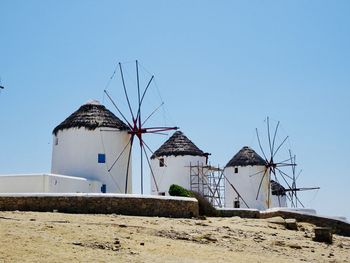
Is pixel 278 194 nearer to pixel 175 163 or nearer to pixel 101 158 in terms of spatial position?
pixel 175 163

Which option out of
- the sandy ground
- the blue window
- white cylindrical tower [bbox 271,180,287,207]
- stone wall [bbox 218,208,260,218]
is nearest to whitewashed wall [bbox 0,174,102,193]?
the blue window

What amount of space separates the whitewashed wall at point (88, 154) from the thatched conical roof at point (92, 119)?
254 mm

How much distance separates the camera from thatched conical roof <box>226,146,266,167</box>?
37906 mm

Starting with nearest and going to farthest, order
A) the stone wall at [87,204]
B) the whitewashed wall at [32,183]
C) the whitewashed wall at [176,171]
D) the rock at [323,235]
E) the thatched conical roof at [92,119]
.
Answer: the rock at [323,235], the stone wall at [87,204], the whitewashed wall at [32,183], the thatched conical roof at [92,119], the whitewashed wall at [176,171]

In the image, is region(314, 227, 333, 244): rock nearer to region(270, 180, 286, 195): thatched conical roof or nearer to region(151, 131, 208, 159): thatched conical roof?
region(151, 131, 208, 159): thatched conical roof

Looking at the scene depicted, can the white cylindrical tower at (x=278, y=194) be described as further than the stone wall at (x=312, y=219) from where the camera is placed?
Yes

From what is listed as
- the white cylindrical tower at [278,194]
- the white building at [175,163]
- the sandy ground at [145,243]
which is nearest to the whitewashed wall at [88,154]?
the white building at [175,163]

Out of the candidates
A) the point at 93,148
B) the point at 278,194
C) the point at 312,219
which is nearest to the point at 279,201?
the point at 278,194

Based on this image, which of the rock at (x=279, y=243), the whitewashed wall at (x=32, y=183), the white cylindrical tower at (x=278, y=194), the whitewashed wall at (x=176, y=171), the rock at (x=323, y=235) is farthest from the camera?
the white cylindrical tower at (x=278, y=194)

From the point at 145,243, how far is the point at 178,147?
23230 mm

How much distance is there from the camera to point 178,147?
35.4 m

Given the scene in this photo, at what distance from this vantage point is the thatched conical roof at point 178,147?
34938 mm

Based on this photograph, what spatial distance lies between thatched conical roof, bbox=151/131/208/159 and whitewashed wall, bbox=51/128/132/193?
822 centimetres

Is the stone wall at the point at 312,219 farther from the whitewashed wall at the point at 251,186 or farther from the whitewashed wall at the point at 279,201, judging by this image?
the whitewashed wall at the point at 279,201
